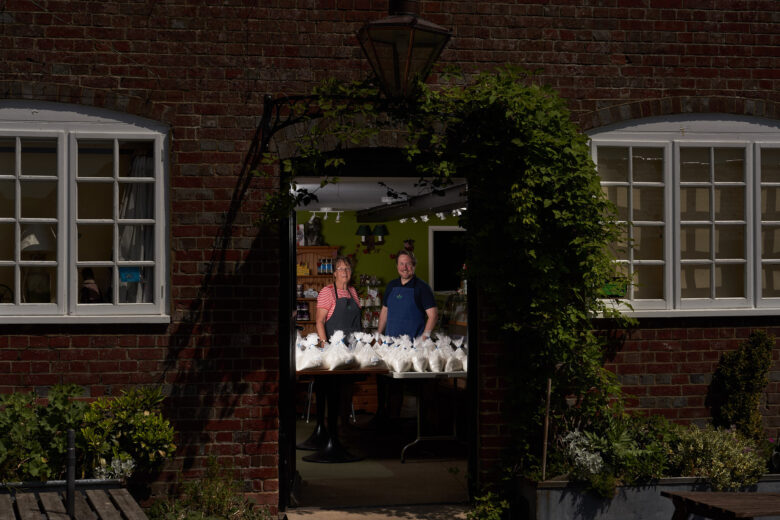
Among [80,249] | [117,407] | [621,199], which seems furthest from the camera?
[621,199]

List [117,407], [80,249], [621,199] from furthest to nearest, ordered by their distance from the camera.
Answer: [621,199]
[80,249]
[117,407]

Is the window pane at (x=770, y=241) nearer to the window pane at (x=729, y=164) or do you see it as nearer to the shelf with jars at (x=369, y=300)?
the window pane at (x=729, y=164)

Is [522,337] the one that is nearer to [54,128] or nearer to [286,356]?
[286,356]

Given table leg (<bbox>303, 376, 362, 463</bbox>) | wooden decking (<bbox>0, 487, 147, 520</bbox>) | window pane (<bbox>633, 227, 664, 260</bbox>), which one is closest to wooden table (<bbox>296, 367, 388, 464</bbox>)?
table leg (<bbox>303, 376, 362, 463</bbox>)

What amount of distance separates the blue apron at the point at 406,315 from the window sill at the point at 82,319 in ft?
13.2

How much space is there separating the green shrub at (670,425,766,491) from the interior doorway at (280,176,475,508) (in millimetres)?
1596

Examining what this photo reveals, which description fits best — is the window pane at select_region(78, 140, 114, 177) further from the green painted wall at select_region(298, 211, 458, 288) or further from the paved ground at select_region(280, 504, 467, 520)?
the green painted wall at select_region(298, 211, 458, 288)

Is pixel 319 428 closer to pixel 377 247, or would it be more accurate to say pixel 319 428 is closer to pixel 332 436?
pixel 332 436

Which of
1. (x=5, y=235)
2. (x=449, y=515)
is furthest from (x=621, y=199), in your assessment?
(x=5, y=235)

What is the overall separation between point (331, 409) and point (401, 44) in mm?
3957

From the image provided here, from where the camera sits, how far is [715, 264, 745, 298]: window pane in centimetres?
799

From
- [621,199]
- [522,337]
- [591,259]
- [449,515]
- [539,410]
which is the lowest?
[449,515]

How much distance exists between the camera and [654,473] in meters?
6.98

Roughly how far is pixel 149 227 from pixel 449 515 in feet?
10.1
